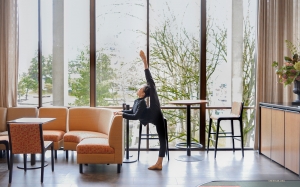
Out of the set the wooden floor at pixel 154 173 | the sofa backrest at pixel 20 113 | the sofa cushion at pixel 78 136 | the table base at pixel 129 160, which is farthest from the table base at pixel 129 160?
the sofa backrest at pixel 20 113

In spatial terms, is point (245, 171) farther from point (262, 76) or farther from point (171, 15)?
point (171, 15)

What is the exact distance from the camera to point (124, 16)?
6441 mm

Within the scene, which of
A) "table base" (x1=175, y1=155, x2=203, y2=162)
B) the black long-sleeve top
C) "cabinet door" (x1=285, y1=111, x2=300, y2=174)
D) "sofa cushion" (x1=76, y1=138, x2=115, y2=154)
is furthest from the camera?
"table base" (x1=175, y1=155, x2=203, y2=162)

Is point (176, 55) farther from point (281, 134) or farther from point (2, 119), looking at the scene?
point (2, 119)

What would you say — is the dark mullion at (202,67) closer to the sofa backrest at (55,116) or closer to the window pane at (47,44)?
the sofa backrest at (55,116)

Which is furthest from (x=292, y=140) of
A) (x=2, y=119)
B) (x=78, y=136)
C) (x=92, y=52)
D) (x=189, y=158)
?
(x=2, y=119)

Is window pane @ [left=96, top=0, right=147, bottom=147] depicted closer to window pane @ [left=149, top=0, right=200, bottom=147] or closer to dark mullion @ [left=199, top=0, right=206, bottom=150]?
window pane @ [left=149, top=0, right=200, bottom=147]

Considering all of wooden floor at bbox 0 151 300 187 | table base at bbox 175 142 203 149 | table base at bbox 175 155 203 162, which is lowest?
wooden floor at bbox 0 151 300 187

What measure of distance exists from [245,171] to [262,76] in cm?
217

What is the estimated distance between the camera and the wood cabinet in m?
4.43

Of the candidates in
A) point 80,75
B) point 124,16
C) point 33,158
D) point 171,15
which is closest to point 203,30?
point 171,15

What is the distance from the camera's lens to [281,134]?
4.90 m

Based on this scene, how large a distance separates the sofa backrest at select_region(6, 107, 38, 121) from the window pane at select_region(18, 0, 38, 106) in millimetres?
431

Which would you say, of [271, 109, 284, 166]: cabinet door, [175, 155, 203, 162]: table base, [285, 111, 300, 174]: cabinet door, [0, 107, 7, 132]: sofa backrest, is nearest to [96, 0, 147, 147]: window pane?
[175, 155, 203, 162]: table base
